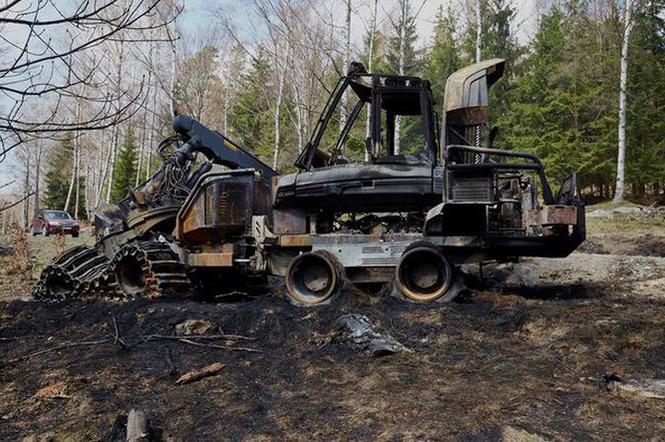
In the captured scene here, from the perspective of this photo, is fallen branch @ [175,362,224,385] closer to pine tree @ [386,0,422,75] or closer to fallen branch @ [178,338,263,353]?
fallen branch @ [178,338,263,353]

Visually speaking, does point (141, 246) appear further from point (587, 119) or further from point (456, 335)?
point (587, 119)

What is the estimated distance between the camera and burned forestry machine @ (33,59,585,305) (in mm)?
5988

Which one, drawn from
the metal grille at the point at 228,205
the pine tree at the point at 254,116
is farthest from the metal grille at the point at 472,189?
the pine tree at the point at 254,116

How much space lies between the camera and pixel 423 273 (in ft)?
20.3

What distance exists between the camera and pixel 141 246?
25.0 feet

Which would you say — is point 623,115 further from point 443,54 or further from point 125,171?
point 125,171

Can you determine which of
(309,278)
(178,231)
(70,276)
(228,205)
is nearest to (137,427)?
(309,278)

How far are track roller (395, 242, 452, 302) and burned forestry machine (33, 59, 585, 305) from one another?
16 mm

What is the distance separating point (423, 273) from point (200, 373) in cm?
296

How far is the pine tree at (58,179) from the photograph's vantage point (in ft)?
138

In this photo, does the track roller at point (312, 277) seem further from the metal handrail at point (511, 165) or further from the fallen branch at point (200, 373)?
the fallen branch at point (200, 373)

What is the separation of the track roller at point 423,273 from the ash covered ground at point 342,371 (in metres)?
0.30

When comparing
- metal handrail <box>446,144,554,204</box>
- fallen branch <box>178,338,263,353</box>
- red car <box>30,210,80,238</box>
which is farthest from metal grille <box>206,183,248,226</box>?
red car <box>30,210,80,238</box>

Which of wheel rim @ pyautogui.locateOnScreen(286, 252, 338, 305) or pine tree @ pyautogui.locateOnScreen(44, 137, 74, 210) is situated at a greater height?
pine tree @ pyautogui.locateOnScreen(44, 137, 74, 210)
